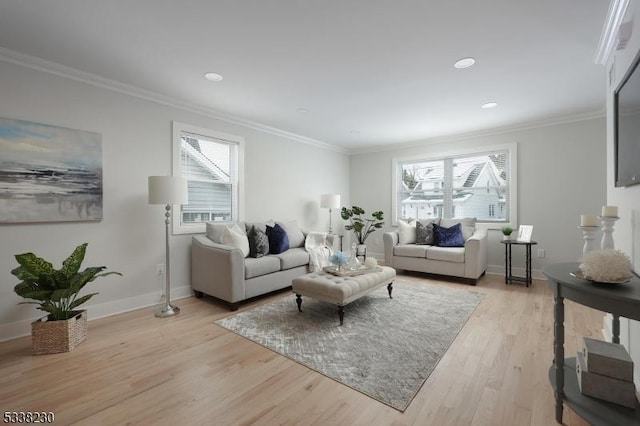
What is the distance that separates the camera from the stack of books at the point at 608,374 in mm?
1340

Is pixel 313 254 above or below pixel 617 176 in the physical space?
below

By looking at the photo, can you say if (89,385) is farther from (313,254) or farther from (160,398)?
(313,254)

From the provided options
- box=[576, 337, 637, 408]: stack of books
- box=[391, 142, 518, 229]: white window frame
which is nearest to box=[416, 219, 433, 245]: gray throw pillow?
box=[391, 142, 518, 229]: white window frame

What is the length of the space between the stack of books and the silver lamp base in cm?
328

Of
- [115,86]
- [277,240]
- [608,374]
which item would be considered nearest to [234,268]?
[277,240]

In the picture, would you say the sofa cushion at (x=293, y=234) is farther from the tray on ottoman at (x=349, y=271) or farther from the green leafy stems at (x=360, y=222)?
the green leafy stems at (x=360, y=222)

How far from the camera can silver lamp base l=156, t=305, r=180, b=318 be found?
9.64ft

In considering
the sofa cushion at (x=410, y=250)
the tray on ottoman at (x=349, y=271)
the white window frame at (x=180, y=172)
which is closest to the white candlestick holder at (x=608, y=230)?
the tray on ottoman at (x=349, y=271)

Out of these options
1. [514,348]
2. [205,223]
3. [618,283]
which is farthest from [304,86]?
[514,348]

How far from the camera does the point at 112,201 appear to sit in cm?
300

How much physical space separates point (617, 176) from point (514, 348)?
4.66 ft

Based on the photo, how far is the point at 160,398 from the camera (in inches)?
65.9

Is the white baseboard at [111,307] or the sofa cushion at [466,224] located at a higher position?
the sofa cushion at [466,224]

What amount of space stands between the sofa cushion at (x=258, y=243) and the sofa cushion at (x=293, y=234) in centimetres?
55
